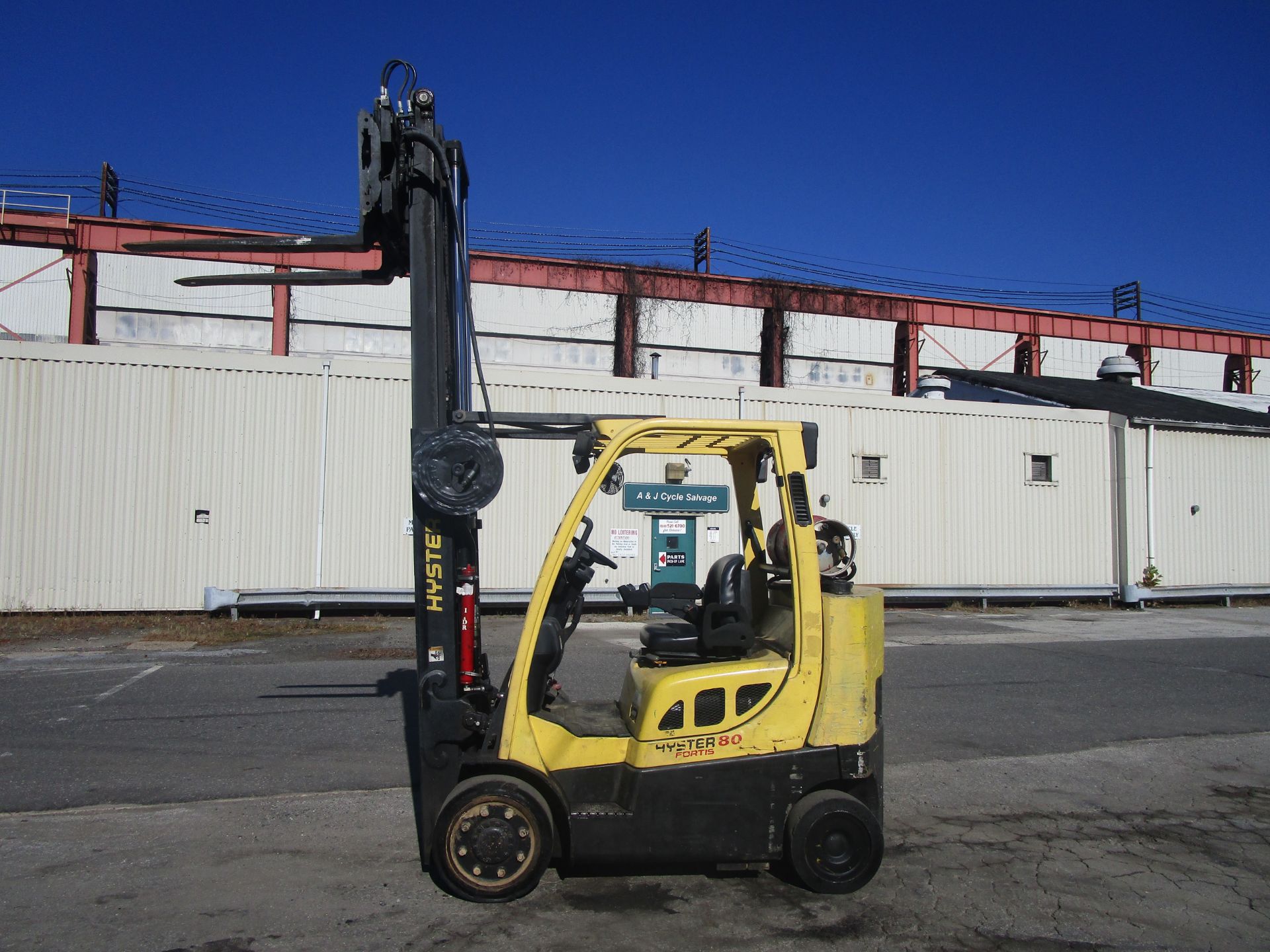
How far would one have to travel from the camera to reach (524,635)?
4125 mm

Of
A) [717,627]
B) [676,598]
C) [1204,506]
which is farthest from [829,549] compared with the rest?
[1204,506]

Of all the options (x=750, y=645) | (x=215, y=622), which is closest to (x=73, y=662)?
(x=215, y=622)

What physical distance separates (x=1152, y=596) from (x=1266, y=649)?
625 centimetres

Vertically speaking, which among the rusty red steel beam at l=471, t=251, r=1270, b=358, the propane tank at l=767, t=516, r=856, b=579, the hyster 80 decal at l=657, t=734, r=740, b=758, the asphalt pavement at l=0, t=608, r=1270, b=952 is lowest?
the asphalt pavement at l=0, t=608, r=1270, b=952

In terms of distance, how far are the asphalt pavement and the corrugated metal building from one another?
4707 millimetres

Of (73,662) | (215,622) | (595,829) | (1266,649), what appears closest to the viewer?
(595,829)

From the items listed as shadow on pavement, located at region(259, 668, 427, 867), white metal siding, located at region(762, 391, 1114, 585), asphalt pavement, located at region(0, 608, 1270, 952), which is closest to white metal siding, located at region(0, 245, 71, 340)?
asphalt pavement, located at region(0, 608, 1270, 952)

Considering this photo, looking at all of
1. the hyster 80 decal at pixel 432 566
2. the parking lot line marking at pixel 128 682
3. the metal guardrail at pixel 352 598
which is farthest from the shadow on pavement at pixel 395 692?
the metal guardrail at pixel 352 598

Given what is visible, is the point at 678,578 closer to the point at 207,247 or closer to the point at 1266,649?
the point at 1266,649

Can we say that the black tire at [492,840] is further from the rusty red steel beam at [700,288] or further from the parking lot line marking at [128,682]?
the rusty red steel beam at [700,288]

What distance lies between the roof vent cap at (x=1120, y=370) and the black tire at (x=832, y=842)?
30724 millimetres

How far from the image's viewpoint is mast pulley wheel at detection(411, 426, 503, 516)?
4.19 m

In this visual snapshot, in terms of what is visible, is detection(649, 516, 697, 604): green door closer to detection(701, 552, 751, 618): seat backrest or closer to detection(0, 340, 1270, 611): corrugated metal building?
detection(0, 340, 1270, 611): corrugated metal building

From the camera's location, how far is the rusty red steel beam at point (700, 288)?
28.5 m
